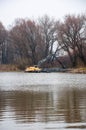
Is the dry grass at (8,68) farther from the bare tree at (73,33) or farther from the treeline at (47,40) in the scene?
the bare tree at (73,33)

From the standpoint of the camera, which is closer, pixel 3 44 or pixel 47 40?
pixel 47 40

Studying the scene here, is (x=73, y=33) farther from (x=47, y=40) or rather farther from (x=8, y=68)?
(x=8, y=68)

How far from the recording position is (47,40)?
85562 mm

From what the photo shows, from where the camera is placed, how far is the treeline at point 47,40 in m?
A: 74.9

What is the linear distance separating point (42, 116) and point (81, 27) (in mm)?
64865

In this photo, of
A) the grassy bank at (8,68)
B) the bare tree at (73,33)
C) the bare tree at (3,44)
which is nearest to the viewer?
the bare tree at (73,33)

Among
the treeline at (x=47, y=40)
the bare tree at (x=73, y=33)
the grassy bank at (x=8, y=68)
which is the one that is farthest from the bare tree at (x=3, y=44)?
→ the bare tree at (x=73, y=33)

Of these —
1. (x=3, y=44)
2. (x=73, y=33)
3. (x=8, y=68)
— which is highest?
(x=73, y=33)

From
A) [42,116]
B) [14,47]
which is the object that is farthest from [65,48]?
[42,116]

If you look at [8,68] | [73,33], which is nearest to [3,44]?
[8,68]

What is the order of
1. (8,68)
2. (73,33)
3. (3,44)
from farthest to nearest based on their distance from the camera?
1. (3,44)
2. (8,68)
3. (73,33)

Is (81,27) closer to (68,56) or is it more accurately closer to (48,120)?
(68,56)

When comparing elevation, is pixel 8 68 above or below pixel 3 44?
below

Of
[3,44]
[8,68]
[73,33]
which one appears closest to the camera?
[73,33]
